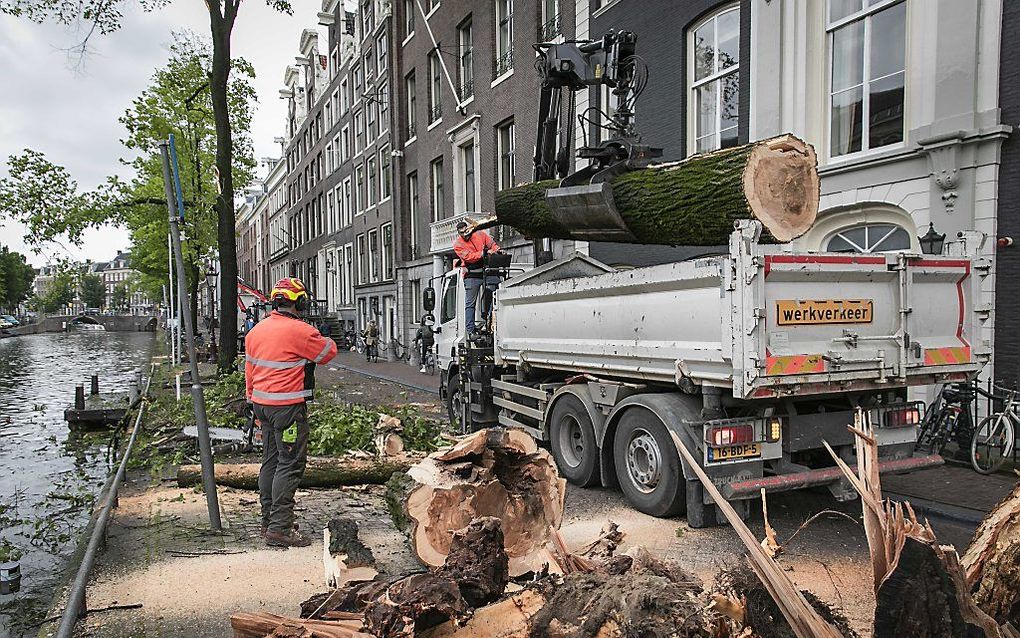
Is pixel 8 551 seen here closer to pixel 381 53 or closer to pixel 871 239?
pixel 871 239

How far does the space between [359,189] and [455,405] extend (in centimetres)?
2599

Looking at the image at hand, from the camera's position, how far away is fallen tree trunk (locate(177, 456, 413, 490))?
6227 millimetres

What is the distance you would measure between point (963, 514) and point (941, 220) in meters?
3.95

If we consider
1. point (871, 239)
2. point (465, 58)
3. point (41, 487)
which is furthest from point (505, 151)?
point (41, 487)

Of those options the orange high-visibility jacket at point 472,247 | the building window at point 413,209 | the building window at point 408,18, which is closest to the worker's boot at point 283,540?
the orange high-visibility jacket at point 472,247

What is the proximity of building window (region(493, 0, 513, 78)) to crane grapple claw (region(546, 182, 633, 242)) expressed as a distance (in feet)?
40.4

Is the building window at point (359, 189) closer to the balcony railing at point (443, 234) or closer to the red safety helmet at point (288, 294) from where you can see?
the balcony railing at point (443, 234)

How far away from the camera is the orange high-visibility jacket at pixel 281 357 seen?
5.06 metres

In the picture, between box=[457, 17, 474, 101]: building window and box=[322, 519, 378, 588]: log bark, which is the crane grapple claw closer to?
box=[322, 519, 378, 588]: log bark

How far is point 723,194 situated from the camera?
18.2ft

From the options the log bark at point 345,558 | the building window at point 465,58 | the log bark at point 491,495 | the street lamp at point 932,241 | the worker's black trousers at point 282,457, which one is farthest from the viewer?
the building window at point 465,58

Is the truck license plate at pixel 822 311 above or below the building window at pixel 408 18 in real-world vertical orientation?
below

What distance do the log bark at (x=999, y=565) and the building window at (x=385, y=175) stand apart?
26.4 meters

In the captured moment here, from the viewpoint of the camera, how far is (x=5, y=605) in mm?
4660
